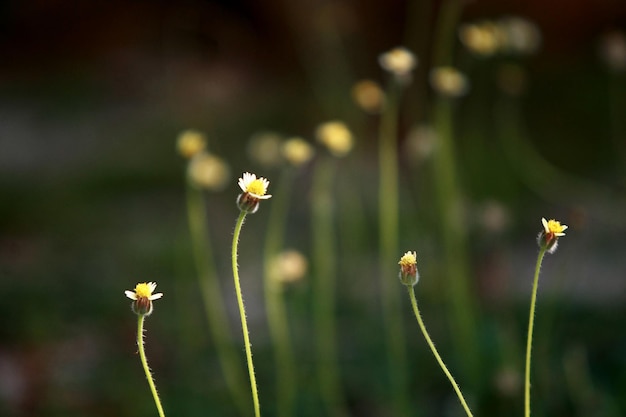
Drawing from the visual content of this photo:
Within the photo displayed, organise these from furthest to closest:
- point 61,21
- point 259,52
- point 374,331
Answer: point 61,21 < point 259,52 < point 374,331

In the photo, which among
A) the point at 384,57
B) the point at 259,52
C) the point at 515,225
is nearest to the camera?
the point at 384,57

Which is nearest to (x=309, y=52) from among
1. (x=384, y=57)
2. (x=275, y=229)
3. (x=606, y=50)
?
(x=275, y=229)

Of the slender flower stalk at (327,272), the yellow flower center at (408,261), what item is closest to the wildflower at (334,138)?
the slender flower stalk at (327,272)

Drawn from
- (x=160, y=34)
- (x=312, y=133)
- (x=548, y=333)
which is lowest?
(x=548, y=333)

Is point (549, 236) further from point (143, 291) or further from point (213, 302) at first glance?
point (213, 302)

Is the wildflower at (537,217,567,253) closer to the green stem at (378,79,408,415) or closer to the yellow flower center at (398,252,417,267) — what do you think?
the yellow flower center at (398,252,417,267)

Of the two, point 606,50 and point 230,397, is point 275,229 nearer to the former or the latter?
point 230,397

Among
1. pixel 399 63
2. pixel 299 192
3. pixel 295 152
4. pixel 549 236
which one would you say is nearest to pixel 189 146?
pixel 295 152

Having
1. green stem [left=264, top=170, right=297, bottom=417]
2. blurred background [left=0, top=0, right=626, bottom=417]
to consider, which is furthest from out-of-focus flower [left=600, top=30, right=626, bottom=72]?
green stem [left=264, top=170, right=297, bottom=417]
